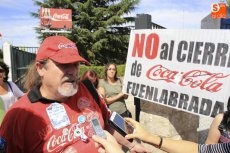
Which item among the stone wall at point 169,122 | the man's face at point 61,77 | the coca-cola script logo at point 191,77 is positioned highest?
the man's face at point 61,77

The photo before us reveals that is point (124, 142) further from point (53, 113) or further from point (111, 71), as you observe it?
point (111, 71)

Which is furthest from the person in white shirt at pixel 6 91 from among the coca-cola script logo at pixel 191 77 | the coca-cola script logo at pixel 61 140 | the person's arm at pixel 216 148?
the person's arm at pixel 216 148

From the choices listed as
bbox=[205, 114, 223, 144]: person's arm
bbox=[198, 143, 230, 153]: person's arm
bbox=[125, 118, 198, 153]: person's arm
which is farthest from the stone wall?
bbox=[198, 143, 230, 153]: person's arm

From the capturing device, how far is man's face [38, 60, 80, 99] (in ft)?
8.83

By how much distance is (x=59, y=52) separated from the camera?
2.69 metres

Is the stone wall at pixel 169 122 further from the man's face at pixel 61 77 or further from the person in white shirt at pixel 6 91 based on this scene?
the man's face at pixel 61 77

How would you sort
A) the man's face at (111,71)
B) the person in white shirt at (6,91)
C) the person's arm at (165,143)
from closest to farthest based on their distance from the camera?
the person's arm at (165,143) < the person in white shirt at (6,91) < the man's face at (111,71)

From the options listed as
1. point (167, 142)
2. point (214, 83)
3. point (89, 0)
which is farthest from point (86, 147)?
point (89, 0)

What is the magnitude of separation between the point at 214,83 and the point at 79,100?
247 cm

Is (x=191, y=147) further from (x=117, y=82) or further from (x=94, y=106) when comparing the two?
(x=117, y=82)

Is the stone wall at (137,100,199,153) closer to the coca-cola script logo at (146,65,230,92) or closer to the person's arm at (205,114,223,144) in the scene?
the coca-cola script logo at (146,65,230,92)

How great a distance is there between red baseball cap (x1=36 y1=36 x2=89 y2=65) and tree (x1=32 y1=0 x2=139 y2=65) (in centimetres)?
3364

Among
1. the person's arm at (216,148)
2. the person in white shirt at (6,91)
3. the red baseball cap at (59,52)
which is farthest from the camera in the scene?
the person in white shirt at (6,91)

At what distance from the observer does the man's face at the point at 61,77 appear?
2691 mm
